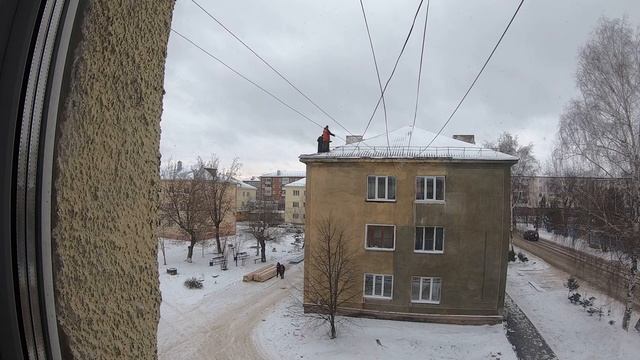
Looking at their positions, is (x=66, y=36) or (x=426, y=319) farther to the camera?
(x=426, y=319)

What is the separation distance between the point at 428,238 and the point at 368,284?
81cm

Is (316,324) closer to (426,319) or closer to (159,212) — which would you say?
(426,319)

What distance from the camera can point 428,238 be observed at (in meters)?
3.89

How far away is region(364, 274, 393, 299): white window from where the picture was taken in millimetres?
4051

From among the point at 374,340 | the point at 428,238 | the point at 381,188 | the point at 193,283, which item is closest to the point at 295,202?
the point at 381,188

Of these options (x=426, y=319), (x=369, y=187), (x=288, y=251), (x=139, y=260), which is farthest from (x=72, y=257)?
(x=288, y=251)

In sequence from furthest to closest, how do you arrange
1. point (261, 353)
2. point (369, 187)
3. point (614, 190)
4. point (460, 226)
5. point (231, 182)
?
1. point (369, 187)
2. point (460, 226)
3. point (231, 182)
4. point (261, 353)
5. point (614, 190)

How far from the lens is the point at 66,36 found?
0.74 feet

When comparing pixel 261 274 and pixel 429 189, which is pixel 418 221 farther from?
pixel 261 274

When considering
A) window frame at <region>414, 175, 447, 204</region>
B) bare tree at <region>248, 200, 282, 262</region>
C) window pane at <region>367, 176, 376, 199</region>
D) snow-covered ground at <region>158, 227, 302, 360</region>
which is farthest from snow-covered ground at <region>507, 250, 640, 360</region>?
bare tree at <region>248, 200, 282, 262</region>

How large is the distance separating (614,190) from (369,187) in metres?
2.04

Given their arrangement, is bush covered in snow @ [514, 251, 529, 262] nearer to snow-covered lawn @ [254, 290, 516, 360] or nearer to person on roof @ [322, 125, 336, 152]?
snow-covered lawn @ [254, 290, 516, 360]

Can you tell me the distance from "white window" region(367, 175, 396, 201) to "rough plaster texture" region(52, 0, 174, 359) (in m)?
3.66

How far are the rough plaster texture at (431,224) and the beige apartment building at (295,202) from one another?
0.64 ft
